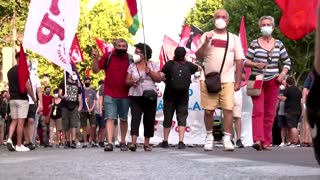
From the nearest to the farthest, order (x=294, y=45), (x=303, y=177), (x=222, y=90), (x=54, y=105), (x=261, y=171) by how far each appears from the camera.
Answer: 1. (x=303, y=177)
2. (x=261, y=171)
3. (x=222, y=90)
4. (x=54, y=105)
5. (x=294, y=45)

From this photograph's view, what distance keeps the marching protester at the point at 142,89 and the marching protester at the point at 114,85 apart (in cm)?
13

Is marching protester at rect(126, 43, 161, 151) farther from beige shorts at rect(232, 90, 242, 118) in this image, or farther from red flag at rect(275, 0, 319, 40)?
red flag at rect(275, 0, 319, 40)

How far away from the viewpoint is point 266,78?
11.6 meters

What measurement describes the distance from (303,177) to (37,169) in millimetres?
2884

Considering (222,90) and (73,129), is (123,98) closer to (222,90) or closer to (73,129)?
(222,90)

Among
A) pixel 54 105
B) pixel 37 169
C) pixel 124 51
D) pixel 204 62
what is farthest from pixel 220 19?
pixel 54 105

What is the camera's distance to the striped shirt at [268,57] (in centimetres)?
1162

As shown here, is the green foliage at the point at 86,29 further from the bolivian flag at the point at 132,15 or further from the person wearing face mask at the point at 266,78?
the person wearing face mask at the point at 266,78

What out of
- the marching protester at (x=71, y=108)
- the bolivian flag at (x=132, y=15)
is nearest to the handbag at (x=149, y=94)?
the bolivian flag at (x=132, y=15)

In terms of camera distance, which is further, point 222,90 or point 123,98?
point 123,98

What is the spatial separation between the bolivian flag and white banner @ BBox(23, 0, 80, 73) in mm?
1191

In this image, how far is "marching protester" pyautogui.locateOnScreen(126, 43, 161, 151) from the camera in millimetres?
12172

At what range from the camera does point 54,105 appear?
20516mm

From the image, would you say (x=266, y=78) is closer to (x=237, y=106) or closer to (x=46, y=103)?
(x=237, y=106)
